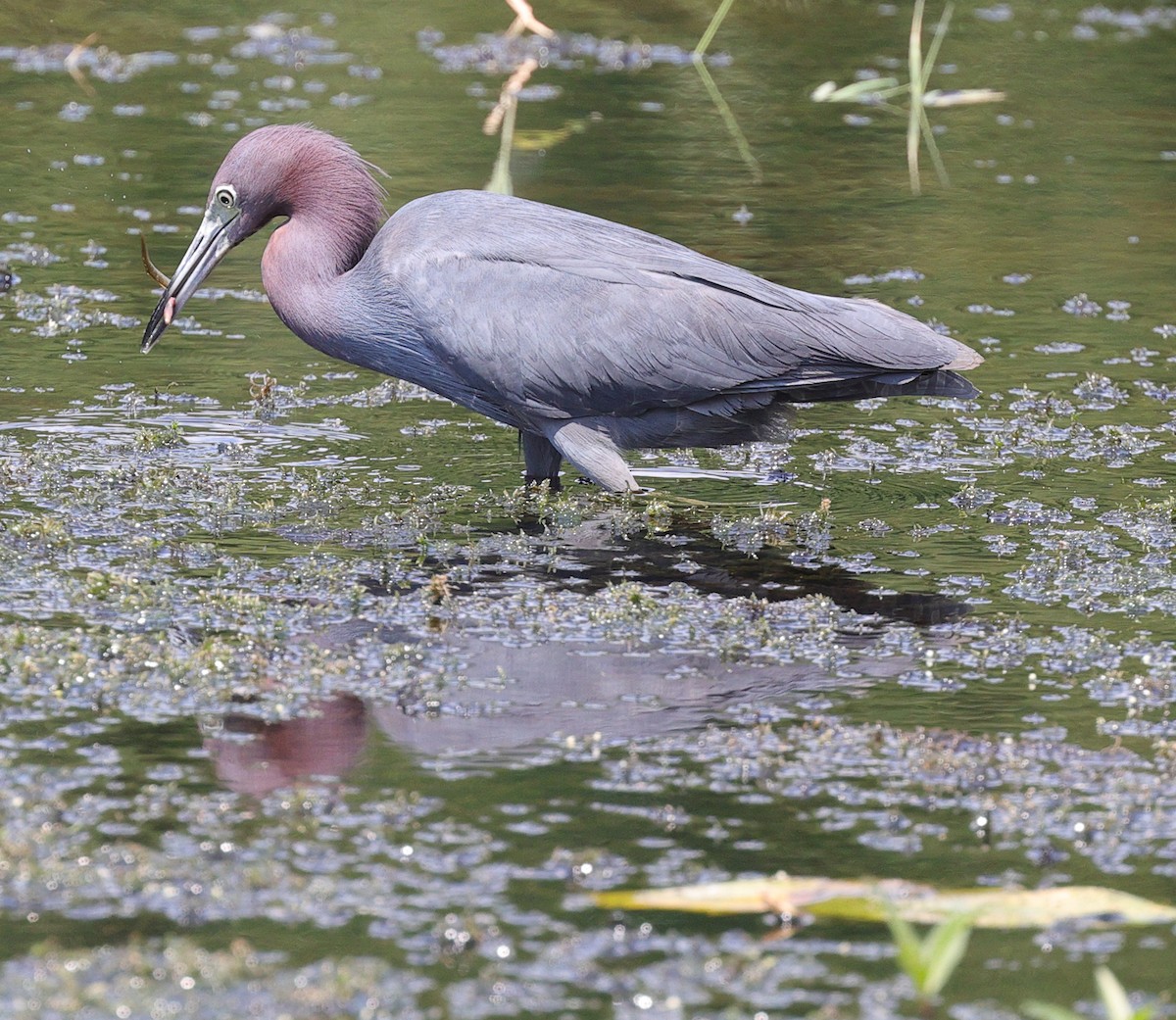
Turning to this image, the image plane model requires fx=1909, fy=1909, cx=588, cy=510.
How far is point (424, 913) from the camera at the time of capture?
3.95m

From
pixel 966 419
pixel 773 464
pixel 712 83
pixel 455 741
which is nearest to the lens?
pixel 455 741

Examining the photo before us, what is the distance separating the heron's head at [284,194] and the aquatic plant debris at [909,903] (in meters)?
3.59

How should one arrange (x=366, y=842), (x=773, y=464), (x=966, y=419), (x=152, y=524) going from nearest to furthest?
(x=366, y=842) → (x=152, y=524) → (x=773, y=464) → (x=966, y=419)

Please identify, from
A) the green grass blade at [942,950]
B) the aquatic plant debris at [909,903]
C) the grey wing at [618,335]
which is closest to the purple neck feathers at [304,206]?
the grey wing at [618,335]

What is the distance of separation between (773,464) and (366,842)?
369 cm

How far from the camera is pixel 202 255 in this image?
23.5 feet

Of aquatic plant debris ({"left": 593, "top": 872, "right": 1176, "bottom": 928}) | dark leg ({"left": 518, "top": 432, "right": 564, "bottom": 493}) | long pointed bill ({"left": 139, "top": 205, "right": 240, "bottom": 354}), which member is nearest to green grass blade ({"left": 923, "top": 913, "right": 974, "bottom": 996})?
aquatic plant debris ({"left": 593, "top": 872, "right": 1176, "bottom": 928})

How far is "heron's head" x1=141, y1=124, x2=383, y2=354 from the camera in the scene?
7039 millimetres

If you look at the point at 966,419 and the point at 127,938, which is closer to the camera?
the point at 127,938

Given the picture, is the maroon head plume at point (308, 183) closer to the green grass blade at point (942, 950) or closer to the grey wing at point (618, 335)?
the grey wing at point (618, 335)

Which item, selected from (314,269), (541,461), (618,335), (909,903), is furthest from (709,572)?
→ (909,903)

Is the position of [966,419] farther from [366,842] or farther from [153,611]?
[366,842]

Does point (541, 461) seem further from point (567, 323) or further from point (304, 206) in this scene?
point (304, 206)

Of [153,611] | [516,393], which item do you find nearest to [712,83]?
[516,393]
